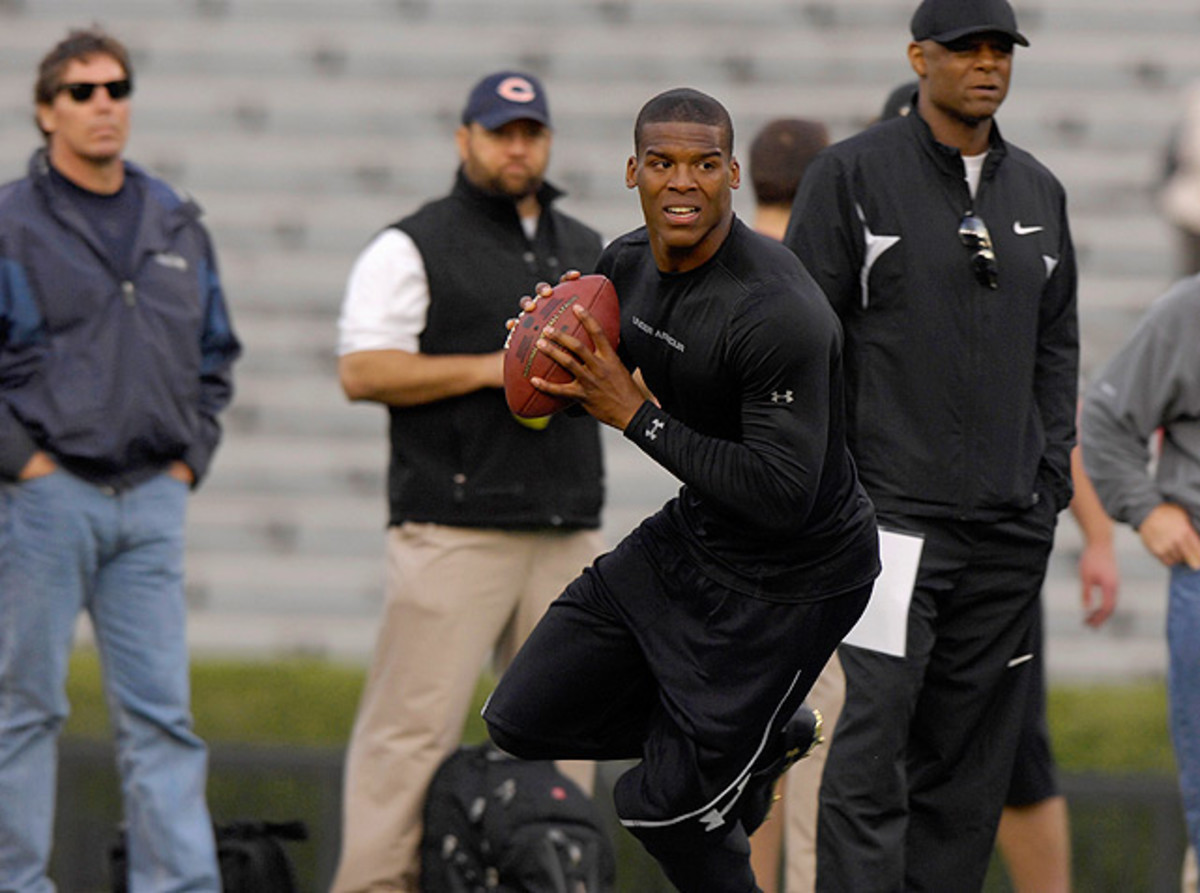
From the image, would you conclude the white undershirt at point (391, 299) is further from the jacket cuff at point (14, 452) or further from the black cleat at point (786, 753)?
the black cleat at point (786, 753)

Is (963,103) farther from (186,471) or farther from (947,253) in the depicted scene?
(186,471)

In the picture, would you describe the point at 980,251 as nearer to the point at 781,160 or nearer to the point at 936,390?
the point at 936,390

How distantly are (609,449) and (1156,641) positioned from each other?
2254 millimetres

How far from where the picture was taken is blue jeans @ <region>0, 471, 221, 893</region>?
6152mm

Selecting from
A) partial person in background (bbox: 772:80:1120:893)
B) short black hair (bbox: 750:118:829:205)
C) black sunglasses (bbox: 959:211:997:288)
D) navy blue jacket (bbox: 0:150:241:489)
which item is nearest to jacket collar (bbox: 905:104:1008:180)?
black sunglasses (bbox: 959:211:997:288)

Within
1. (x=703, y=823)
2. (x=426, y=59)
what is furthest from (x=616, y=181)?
(x=703, y=823)

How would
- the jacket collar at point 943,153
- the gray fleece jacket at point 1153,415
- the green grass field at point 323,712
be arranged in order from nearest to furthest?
the jacket collar at point 943,153, the gray fleece jacket at point 1153,415, the green grass field at point 323,712

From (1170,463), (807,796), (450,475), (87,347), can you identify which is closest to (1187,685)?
(1170,463)

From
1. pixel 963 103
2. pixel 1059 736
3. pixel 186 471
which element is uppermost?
pixel 963 103

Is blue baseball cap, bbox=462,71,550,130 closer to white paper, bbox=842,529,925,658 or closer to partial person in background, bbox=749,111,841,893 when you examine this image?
partial person in background, bbox=749,111,841,893

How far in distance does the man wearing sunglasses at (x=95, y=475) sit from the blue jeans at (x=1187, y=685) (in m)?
2.54

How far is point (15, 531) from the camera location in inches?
243

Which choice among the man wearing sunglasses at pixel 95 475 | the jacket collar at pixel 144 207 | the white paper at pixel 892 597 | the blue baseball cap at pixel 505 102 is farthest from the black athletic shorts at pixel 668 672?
the jacket collar at pixel 144 207

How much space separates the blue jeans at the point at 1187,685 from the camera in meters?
5.88
